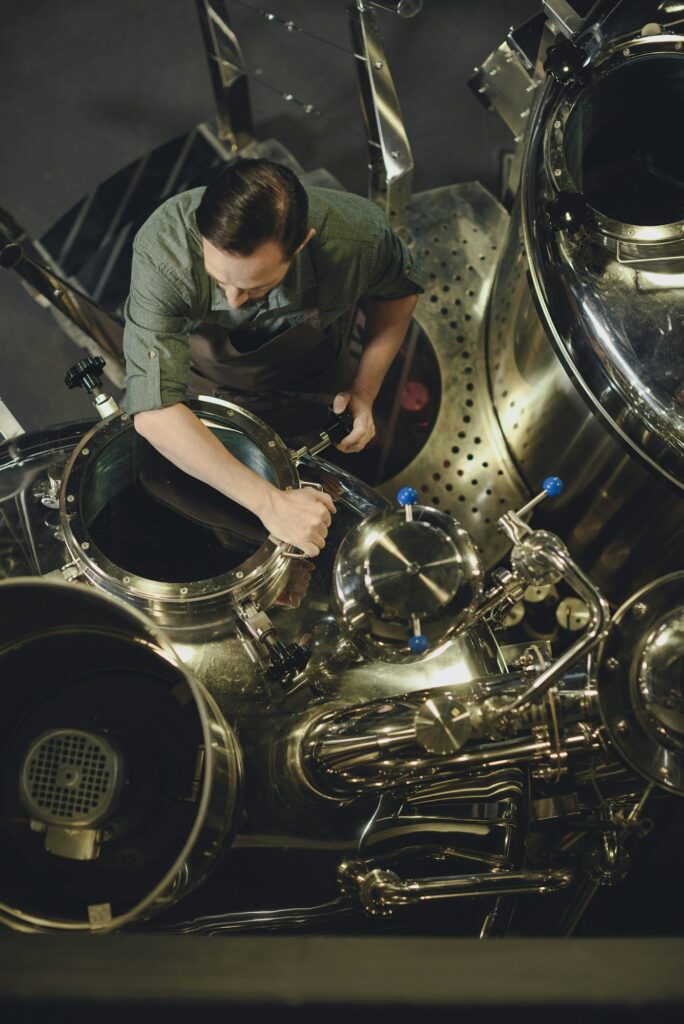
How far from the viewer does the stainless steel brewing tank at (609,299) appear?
1.78 meters

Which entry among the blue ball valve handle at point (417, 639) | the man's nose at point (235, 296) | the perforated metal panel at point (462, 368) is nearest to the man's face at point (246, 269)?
the man's nose at point (235, 296)

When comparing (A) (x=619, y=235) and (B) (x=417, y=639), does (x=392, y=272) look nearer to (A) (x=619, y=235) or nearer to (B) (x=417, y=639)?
(A) (x=619, y=235)

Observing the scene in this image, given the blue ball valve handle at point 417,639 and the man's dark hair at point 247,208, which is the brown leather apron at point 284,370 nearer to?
the man's dark hair at point 247,208

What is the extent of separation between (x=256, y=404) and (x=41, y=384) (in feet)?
2.73

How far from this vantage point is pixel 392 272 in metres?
1.81

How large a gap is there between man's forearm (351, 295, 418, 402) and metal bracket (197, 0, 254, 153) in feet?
4.43

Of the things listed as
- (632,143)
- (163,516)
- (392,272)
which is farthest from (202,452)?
(632,143)

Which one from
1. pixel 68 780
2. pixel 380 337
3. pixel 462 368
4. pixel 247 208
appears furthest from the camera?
pixel 462 368

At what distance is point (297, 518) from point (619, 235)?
3.41 feet

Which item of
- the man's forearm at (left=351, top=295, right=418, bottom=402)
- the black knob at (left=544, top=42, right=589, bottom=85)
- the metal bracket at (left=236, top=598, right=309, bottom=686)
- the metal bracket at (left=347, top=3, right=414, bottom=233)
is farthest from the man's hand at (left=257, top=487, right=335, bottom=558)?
the metal bracket at (left=347, top=3, right=414, bottom=233)

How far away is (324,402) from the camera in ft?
7.06

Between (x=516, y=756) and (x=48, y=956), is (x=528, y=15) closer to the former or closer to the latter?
(x=516, y=756)

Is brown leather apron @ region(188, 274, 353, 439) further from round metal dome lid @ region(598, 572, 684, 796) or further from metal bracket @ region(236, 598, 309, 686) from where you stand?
round metal dome lid @ region(598, 572, 684, 796)

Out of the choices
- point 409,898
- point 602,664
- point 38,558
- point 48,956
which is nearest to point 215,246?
point 38,558
